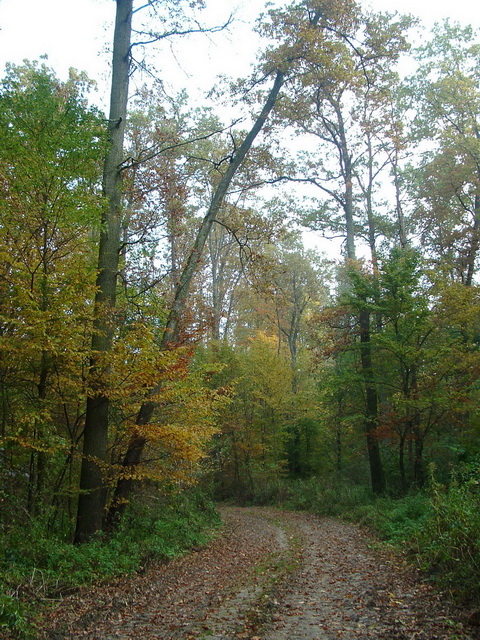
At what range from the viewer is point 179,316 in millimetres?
9656

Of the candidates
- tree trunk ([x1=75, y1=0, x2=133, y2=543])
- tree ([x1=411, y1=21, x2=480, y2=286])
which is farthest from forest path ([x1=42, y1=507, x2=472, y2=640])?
tree ([x1=411, y1=21, x2=480, y2=286])

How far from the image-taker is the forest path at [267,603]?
14.7ft

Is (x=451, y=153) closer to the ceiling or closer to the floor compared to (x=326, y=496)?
closer to the ceiling

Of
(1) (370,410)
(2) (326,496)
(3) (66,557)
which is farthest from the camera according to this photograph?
(2) (326,496)

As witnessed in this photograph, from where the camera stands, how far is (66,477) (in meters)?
8.77

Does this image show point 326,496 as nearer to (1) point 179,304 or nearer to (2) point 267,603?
(1) point 179,304

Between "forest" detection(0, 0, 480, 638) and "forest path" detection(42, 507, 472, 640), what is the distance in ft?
1.55

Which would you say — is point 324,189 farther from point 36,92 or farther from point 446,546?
point 446,546

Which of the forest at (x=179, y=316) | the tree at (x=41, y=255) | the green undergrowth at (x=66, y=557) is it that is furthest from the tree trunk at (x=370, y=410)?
the tree at (x=41, y=255)

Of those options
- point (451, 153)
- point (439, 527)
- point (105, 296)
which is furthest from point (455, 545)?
point (451, 153)

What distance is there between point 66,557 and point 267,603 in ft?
9.54

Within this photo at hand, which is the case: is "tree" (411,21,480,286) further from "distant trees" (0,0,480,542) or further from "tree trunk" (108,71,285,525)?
"tree trunk" (108,71,285,525)

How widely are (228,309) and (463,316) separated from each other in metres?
18.1

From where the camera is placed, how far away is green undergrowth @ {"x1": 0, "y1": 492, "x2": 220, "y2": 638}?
15.6 feet
